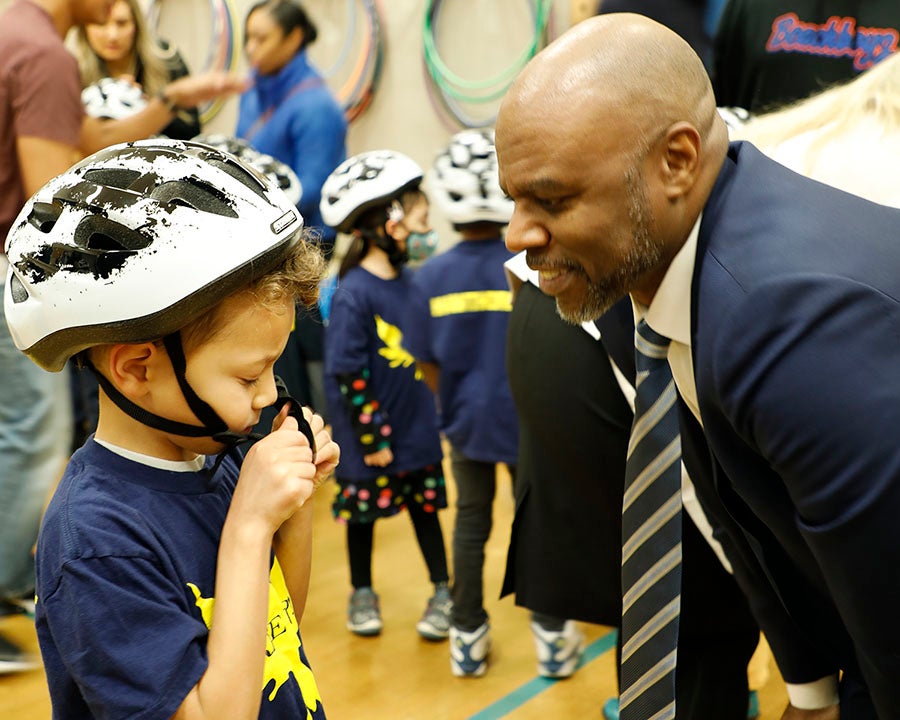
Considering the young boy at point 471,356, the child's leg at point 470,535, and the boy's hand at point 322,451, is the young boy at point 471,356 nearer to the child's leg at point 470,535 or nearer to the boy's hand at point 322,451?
the child's leg at point 470,535

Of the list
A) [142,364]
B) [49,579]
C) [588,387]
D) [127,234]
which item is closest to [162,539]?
[49,579]

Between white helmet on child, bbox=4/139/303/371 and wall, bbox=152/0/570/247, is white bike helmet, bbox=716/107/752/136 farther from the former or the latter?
wall, bbox=152/0/570/247

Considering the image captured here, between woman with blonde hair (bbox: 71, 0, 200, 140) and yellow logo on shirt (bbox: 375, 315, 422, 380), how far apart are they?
6.05 ft

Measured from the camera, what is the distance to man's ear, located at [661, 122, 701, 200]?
1.43 metres

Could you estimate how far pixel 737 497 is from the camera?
1.63 m

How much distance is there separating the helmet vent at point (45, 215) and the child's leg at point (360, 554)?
8.21 feet

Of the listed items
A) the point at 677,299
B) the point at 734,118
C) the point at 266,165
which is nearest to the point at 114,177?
the point at 677,299

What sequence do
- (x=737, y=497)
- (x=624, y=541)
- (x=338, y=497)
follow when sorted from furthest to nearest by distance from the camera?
(x=338, y=497), (x=624, y=541), (x=737, y=497)

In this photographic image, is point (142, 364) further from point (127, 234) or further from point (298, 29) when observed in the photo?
point (298, 29)

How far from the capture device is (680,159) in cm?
145

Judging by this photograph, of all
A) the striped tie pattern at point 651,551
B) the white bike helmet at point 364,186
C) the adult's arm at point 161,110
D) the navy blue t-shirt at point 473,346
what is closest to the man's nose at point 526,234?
the striped tie pattern at point 651,551

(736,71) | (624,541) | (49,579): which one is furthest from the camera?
(736,71)

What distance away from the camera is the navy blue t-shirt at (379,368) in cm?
367

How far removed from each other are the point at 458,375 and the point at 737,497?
2.00m
